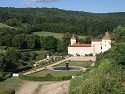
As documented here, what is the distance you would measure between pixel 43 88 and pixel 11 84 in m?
4.98

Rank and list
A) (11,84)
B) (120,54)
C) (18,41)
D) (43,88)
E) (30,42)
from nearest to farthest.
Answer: (120,54)
(43,88)
(11,84)
(18,41)
(30,42)

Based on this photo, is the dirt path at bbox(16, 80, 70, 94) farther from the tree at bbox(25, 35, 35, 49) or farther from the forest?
the tree at bbox(25, 35, 35, 49)

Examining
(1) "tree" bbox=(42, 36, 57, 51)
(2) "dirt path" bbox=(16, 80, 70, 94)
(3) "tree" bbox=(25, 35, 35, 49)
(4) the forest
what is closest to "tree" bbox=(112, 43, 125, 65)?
(4) the forest

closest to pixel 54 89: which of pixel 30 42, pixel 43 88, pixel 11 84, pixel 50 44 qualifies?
pixel 43 88

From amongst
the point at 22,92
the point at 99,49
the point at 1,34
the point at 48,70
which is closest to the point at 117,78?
the point at 22,92

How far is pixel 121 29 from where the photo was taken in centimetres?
4553

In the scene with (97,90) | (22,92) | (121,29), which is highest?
(121,29)

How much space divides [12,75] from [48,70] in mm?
7499

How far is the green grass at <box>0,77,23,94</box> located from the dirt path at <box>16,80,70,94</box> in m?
0.89

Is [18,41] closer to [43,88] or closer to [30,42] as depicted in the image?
[30,42]

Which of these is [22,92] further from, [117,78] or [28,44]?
[28,44]

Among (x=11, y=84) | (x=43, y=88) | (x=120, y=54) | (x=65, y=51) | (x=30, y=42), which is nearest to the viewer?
(x=120, y=54)

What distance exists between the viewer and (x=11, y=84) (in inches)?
1505

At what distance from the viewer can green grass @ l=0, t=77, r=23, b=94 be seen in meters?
36.1
